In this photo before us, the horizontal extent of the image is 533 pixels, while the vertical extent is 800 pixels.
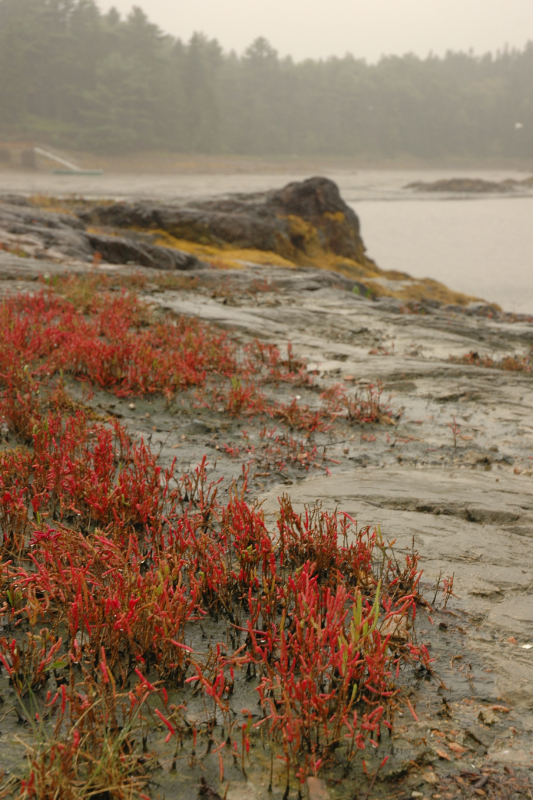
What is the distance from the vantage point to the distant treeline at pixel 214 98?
7794 centimetres

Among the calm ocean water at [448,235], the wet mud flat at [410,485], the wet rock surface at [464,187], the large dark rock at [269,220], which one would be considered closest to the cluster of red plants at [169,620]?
the wet mud flat at [410,485]

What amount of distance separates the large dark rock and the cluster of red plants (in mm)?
17287

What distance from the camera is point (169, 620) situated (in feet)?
8.20

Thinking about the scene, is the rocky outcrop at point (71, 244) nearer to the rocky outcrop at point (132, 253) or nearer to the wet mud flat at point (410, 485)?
the rocky outcrop at point (132, 253)

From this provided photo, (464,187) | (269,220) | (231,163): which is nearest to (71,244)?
(269,220)

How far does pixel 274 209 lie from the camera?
2234 centimetres

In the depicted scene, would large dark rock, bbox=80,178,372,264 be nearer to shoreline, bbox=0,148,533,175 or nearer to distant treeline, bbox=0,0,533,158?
shoreline, bbox=0,148,533,175

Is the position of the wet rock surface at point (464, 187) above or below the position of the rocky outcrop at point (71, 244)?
above

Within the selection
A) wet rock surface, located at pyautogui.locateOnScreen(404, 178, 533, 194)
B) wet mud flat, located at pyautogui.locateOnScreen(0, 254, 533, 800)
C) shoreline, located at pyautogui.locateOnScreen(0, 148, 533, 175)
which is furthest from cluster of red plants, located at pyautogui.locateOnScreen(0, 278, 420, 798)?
wet rock surface, located at pyautogui.locateOnScreen(404, 178, 533, 194)

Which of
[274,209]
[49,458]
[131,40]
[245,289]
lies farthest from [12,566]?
[131,40]

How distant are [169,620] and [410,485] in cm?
258

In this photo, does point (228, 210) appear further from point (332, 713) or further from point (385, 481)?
point (332, 713)

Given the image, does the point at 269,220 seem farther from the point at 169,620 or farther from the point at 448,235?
the point at 169,620

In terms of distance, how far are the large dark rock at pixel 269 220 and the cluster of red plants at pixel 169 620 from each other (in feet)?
56.7
